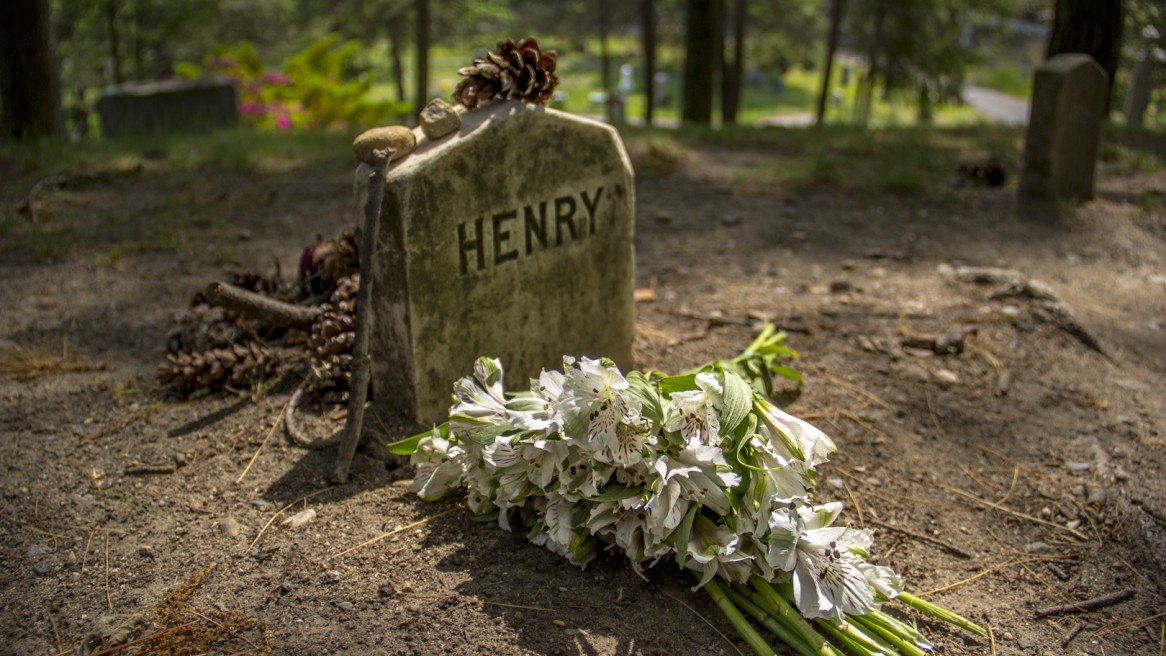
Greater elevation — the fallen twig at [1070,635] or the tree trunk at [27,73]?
the tree trunk at [27,73]

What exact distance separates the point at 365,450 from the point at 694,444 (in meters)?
1.25

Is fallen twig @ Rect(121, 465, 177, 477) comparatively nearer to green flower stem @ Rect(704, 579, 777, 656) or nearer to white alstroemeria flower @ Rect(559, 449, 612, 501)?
white alstroemeria flower @ Rect(559, 449, 612, 501)

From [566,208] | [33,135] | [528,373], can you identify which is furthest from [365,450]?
[33,135]

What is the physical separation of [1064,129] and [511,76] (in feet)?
13.9

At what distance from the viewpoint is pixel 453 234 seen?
2.98 m

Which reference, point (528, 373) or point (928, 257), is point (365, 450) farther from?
point (928, 257)

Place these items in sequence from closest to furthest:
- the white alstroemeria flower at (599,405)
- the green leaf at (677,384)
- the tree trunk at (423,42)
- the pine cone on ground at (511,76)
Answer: the white alstroemeria flower at (599,405) < the green leaf at (677,384) < the pine cone on ground at (511,76) < the tree trunk at (423,42)

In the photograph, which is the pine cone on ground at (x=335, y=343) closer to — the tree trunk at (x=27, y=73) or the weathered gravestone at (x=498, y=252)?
the weathered gravestone at (x=498, y=252)

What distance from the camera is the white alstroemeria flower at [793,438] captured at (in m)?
2.37

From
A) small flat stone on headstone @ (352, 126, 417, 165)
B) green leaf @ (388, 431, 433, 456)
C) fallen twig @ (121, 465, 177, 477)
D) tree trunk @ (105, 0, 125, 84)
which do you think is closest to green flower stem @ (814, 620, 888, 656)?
green leaf @ (388, 431, 433, 456)

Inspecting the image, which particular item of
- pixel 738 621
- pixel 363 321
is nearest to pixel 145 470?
pixel 363 321

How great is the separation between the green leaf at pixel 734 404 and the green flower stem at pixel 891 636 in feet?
1.90

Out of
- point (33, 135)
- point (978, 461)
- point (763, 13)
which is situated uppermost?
point (763, 13)

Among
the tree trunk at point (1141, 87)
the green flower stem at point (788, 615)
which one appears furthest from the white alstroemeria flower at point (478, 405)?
the tree trunk at point (1141, 87)
